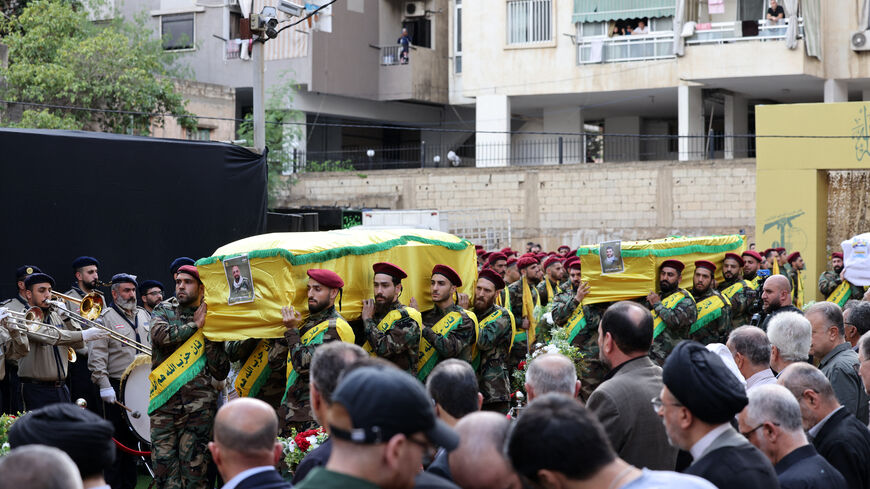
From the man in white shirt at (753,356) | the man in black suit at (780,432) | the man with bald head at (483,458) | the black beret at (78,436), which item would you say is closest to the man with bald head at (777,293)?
Answer: the man in white shirt at (753,356)

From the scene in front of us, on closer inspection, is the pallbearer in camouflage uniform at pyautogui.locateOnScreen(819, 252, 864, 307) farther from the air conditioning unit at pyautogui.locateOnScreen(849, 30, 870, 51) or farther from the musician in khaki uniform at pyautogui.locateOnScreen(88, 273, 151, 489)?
the air conditioning unit at pyautogui.locateOnScreen(849, 30, 870, 51)

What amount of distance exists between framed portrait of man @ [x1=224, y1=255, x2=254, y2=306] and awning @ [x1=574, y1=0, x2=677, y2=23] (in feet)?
85.5

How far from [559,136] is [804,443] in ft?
101

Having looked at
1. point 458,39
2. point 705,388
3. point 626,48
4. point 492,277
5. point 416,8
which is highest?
point 416,8

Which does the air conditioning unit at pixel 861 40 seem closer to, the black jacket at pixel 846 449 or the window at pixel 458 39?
the window at pixel 458 39

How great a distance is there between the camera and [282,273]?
26.7 feet

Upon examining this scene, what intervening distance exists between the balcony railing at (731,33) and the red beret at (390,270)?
24063 mm

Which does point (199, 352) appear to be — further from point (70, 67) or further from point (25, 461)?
point (70, 67)

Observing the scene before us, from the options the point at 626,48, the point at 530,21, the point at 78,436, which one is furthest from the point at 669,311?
the point at 530,21

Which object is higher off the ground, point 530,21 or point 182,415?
point 530,21

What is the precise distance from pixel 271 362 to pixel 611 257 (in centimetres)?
423

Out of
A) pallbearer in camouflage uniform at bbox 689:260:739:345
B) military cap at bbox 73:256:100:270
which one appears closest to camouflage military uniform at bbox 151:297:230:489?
military cap at bbox 73:256:100:270

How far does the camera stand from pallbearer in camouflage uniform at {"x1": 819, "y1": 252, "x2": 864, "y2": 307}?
14055 mm

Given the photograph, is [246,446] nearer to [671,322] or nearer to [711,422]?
[711,422]
